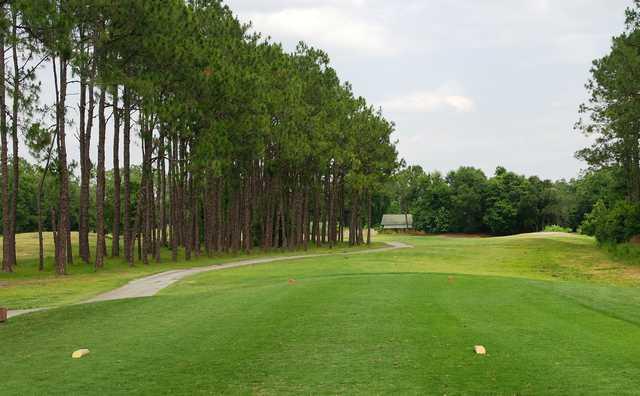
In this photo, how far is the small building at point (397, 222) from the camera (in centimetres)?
12750

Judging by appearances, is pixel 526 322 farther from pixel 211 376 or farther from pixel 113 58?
→ pixel 113 58

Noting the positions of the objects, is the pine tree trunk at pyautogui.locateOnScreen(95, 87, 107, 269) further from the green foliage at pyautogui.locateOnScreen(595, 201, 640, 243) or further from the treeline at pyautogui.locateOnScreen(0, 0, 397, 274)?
the green foliage at pyautogui.locateOnScreen(595, 201, 640, 243)

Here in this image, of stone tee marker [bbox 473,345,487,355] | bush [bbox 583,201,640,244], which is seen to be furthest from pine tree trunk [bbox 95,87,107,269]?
bush [bbox 583,201,640,244]

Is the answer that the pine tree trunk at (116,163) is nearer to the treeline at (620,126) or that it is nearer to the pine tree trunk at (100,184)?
the pine tree trunk at (100,184)

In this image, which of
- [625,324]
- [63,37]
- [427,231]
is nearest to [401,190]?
[427,231]

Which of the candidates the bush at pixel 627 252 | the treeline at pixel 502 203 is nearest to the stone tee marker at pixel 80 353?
the bush at pixel 627 252

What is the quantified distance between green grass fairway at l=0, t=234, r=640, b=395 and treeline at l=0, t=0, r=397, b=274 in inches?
589

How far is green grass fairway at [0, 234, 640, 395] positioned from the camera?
7852mm

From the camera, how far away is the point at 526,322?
496 inches

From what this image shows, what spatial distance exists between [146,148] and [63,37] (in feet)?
50.4

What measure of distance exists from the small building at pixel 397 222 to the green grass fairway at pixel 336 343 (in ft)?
356

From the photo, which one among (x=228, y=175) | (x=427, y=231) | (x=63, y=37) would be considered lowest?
(x=427, y=231)

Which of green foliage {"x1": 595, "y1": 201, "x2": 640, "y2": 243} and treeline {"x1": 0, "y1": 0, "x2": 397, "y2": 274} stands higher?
treeline {"x1": 0, "y1": 0, "x2": 397, "y2": 274}

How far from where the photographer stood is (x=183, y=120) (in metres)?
38.4
